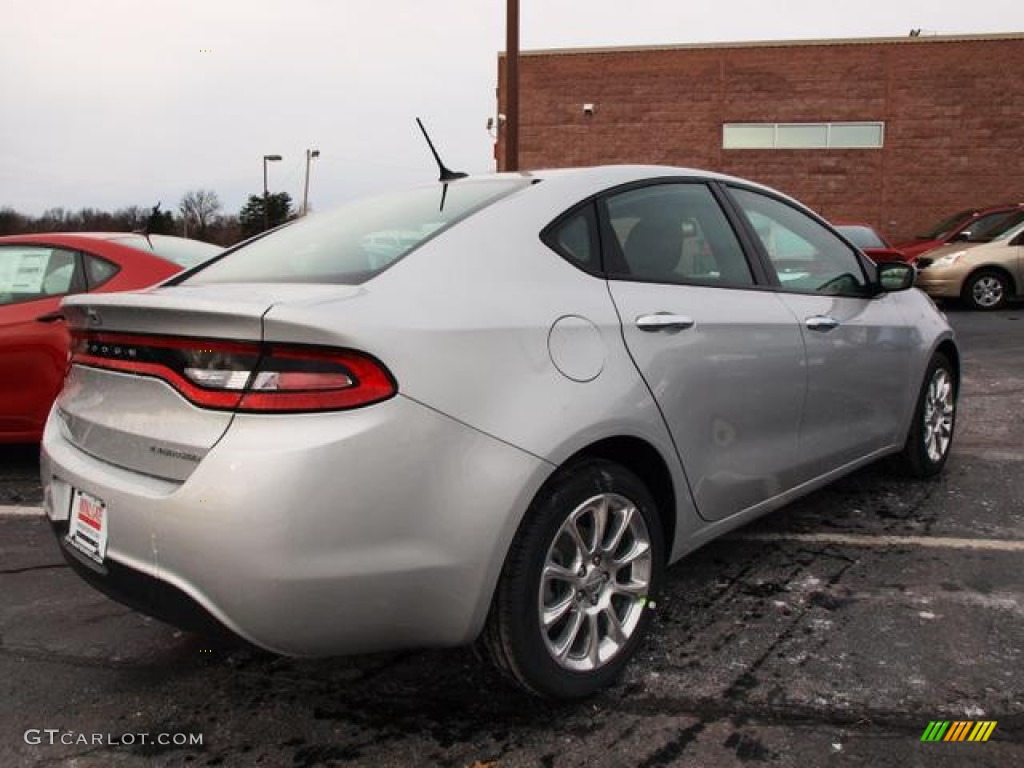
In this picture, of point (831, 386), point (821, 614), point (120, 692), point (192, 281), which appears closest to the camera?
point (120, 692)

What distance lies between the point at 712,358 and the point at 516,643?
1.11 metres

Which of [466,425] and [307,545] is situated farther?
[466,425]

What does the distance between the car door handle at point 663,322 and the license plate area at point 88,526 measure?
4.94 ft

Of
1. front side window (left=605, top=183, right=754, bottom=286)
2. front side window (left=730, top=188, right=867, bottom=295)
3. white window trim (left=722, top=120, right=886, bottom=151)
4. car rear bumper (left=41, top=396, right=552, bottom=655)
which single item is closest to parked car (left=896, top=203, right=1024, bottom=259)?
white window trim (left=722, top=120, right=886, bottom=151)

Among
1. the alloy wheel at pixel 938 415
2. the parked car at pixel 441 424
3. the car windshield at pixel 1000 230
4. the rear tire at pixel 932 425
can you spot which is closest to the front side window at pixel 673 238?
the parked car at pixel 441 424

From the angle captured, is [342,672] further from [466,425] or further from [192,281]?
[192,281]

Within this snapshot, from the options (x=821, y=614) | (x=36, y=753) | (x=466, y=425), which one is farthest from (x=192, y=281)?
(x=821, y=614)

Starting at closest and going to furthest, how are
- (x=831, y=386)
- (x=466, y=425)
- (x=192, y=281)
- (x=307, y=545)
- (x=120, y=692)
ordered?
1. (x=307, y=545)
2. (x=466, y=425)
3. (x=120, y=692)
4. (x=192, y=281)
5. (x=831, y=386)

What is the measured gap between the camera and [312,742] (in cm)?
214

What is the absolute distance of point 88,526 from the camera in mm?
2121

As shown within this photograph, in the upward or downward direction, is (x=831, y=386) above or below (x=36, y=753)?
above

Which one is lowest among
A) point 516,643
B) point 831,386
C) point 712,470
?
point 516,643

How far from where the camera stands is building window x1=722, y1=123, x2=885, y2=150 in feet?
76.5

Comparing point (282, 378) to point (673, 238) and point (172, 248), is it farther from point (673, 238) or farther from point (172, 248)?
point (172, 248)
